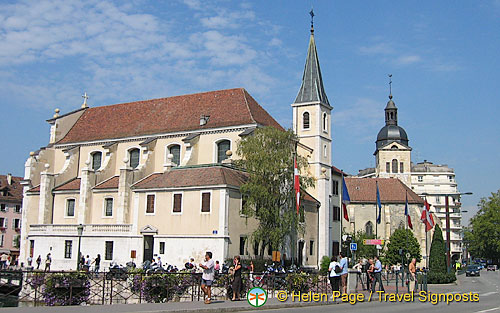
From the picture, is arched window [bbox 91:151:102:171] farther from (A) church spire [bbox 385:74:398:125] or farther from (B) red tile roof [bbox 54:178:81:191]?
(A) church spire [bbox 385:74:398:125]

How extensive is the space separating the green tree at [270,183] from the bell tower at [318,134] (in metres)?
10.6

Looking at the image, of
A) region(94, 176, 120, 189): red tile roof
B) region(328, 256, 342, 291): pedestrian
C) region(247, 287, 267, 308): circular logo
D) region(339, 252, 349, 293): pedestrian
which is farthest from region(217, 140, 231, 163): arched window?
region(247, 287, 267, 308): circular logo

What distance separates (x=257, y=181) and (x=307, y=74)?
19386 mm

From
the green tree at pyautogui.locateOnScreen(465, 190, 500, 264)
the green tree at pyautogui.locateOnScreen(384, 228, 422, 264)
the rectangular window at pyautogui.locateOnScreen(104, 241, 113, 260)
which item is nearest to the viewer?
the rectangular window at pyautogui.locateOnScreen(104, 241, 113, 260)

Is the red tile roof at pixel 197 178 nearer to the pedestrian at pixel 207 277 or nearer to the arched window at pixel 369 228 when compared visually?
the pedestrian at pixel 207 277

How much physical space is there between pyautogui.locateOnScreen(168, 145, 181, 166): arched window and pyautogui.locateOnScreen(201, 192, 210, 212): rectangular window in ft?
34.4

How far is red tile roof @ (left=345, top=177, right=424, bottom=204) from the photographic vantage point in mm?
77375

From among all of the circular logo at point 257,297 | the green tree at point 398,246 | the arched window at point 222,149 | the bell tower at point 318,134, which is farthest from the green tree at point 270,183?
the green tree at point 398,246

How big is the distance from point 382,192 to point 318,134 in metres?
30.4

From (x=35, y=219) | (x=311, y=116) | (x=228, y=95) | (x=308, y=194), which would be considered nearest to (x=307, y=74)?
(x=311, y=116)

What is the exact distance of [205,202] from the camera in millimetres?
38938

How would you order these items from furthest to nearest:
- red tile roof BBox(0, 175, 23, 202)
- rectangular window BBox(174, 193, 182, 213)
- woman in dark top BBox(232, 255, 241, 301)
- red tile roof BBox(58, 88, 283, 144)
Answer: red tile roof BBox(0, 175, 23, 202), red tile roof BBox(58, 88, 283, 144), rectangular window BBox(174, 193, 182, 213), woman in dark top BBox(232, 255, 241, 301)

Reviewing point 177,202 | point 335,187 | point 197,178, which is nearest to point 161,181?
point 177,202

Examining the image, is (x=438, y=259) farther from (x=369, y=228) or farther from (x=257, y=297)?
(x=369, y=228)
